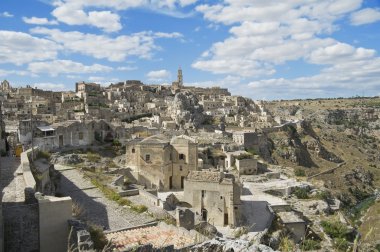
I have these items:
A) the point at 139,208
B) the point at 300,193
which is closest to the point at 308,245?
the point at 139,208

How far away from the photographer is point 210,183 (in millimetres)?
22703

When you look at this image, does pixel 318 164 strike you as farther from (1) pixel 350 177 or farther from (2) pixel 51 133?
(2) pixel 51 133

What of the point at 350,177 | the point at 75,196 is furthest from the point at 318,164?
the point at 75,196

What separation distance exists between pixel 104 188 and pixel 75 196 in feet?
8.18

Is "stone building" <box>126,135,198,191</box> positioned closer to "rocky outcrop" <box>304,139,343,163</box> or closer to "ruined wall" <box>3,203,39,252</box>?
"ruined wall" <box>3,203,39,252</box>

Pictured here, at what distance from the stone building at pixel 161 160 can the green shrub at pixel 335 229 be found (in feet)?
32.6

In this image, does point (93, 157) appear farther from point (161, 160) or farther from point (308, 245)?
point (308, 245)

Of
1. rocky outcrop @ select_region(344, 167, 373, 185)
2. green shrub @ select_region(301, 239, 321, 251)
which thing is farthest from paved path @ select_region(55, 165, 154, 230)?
rocky outcrop @ select_region(344, 167, 373, 185)

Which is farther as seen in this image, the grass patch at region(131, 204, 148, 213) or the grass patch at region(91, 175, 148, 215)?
the grass patch at region(91, 175, 148, 215)

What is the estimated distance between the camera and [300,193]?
1257 inches

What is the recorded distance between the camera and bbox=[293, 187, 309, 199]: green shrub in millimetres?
31720

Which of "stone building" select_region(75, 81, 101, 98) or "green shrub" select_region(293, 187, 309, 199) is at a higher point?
"stone building" select_region(75, 81, 101, 98)

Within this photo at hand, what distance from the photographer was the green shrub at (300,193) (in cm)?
3172

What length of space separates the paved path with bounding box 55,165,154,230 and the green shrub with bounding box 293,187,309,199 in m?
18.1
